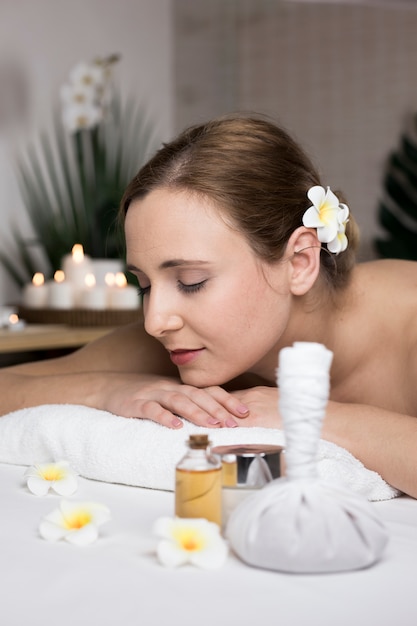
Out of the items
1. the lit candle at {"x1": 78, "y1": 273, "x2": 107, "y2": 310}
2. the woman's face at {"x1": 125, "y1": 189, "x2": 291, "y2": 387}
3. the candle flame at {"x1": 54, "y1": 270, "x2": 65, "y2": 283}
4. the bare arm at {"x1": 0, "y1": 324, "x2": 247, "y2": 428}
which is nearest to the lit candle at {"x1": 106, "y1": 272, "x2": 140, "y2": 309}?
the lit candle at {"x1": 78, "y1": 273, "x2": 107, "y2": 310}

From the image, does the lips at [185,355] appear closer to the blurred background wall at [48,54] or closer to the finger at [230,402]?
the finger at [230,402]

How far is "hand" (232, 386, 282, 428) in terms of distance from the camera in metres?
1.31

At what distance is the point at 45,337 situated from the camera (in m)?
3.16

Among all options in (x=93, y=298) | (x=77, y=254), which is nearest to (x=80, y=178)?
(x=77, y=254)

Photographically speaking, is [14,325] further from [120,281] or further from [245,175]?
[245,175]

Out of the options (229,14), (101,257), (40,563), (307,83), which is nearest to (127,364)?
(40,563)

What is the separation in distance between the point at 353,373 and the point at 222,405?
0.44 meters

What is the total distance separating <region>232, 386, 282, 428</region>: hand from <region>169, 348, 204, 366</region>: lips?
0.10 m

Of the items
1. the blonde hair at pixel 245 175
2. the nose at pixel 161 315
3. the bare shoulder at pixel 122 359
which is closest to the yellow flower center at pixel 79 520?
the nose at pixel 161 315

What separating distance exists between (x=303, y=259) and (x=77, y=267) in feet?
7.49

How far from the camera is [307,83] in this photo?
505cm

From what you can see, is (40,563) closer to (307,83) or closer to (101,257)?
(101,257)

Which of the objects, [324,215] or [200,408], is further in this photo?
[324,215]

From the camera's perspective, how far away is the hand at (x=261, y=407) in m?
1.31
